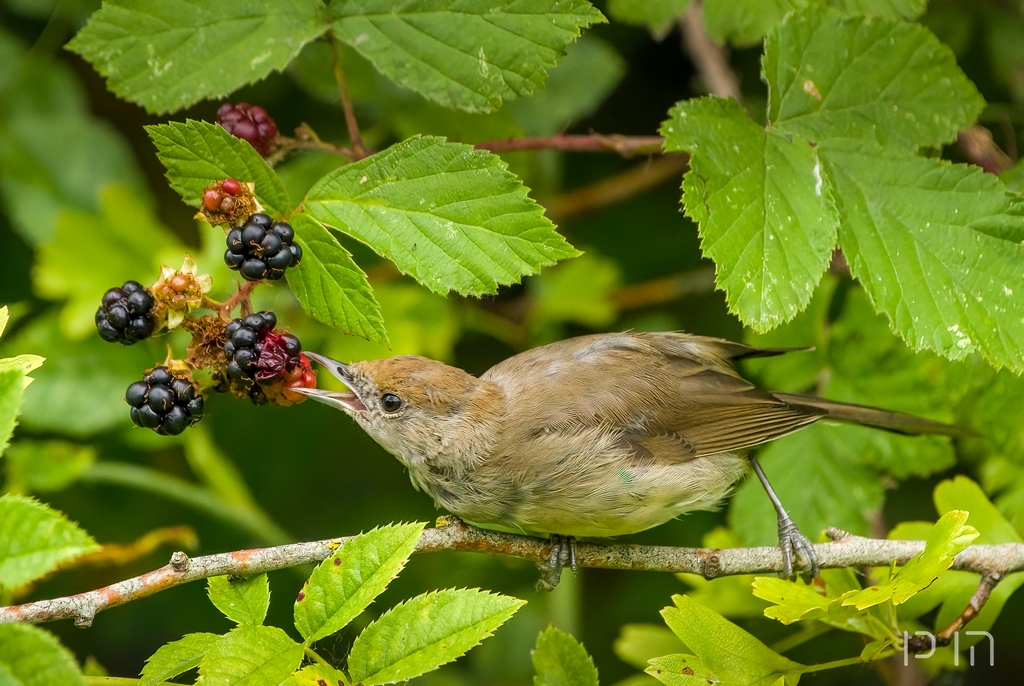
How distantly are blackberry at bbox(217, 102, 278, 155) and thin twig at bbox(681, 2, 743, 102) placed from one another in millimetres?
2503

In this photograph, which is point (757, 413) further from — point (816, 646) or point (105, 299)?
point (105, 299)

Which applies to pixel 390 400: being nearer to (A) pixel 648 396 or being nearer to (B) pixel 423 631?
(A) pixel 648 396

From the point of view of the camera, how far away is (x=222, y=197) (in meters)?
2.64

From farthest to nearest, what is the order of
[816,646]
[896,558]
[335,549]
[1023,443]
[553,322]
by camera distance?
1. [553,322]
2. [816,646]
3. [1023,443]
4. [896,558]
5. [335,549]

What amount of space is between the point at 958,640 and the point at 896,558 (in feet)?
2.48

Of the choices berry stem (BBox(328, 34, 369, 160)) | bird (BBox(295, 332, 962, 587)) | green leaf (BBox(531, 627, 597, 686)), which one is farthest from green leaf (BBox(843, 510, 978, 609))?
berry stem (BBox(328, 34, 369, 160))

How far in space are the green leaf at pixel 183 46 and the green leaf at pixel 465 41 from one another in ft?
0.62

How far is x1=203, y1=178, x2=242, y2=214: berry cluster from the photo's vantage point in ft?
8.61

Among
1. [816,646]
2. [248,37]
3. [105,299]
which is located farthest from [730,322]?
[105,299]

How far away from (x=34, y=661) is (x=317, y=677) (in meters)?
0.69

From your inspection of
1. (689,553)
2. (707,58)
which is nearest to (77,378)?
(689,553)

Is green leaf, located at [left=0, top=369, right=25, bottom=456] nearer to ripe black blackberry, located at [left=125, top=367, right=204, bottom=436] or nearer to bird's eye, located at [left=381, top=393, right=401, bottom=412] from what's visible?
ripe black blackberry, located at [left=125, top=367, right=204, bottom=436]

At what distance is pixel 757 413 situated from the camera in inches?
143

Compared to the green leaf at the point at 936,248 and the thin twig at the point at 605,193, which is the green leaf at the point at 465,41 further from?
the thin twig at the point at 605,193
